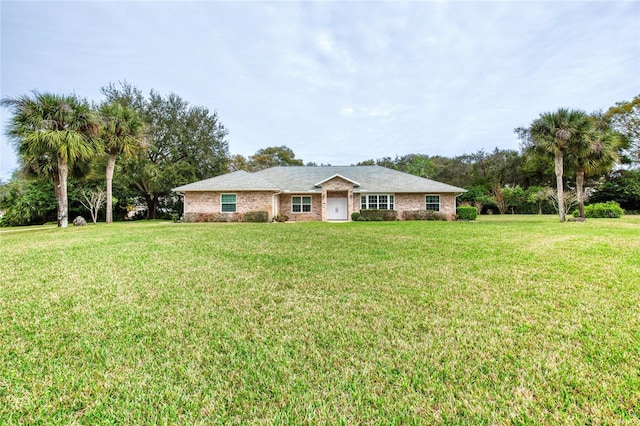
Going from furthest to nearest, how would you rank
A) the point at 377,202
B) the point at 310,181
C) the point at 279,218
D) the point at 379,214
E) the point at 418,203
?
the point at 310,181, the point at 377,202, the point at 418,203, the point at 379,214, the point at 279,218

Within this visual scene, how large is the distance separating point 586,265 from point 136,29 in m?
19.1

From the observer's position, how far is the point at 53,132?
14344 millimetres

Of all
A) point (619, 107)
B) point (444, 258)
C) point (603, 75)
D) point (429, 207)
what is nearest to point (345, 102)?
point (429, 207)

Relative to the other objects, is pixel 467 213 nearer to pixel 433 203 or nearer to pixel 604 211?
pixel 433 203

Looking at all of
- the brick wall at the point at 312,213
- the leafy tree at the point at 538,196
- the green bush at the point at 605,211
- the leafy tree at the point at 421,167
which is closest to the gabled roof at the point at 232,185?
the brick wall at the point at 312,213

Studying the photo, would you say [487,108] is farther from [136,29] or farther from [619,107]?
[136,29]

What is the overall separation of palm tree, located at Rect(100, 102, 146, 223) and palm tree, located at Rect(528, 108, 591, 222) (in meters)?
27.5

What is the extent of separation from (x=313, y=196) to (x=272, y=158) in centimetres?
2530

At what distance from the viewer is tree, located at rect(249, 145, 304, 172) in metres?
43.8

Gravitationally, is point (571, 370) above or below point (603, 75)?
below

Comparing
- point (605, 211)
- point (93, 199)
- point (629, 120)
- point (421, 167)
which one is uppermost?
point (629, 120)

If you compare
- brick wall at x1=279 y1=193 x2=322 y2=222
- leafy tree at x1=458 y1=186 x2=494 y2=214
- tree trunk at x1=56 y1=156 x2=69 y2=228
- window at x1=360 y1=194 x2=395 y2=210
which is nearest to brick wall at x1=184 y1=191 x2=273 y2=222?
brick wall at x1=279 y1=193 x2=322 y2=222

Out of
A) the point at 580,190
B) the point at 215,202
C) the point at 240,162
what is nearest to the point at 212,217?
the point at 215,202

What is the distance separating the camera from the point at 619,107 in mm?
28703
